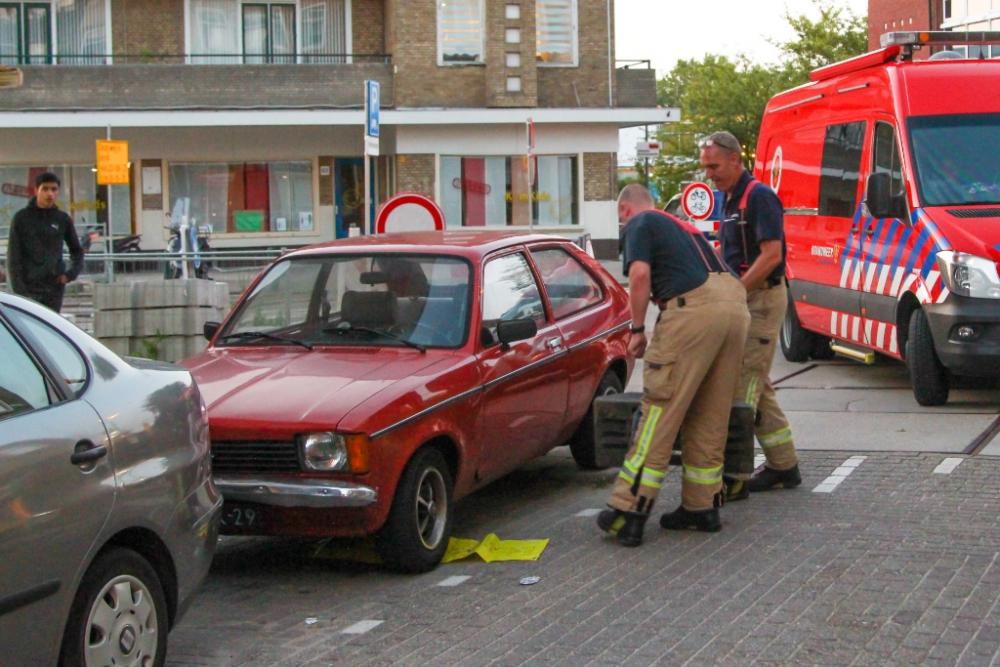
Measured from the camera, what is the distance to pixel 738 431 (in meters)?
6.97

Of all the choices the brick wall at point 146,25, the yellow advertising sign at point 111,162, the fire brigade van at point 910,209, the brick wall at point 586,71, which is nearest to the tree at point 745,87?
the brick wall at point 586,71

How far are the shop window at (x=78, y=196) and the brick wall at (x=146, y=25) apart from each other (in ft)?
10.0

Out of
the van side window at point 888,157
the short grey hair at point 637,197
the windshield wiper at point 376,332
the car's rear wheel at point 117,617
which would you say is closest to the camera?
the car's rear wheel at point 117,617

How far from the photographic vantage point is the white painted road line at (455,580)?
599 centimetres

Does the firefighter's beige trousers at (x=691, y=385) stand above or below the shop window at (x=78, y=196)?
below

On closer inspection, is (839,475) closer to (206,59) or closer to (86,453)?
(86,453)

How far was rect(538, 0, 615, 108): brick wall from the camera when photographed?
3125 cm

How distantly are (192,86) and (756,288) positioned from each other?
2470 cm

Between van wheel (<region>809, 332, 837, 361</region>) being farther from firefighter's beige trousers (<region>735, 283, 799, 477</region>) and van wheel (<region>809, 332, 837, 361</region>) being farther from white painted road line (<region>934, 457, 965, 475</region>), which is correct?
firefighter's beige trousers (<region>735, 283, 799, 477</region>)

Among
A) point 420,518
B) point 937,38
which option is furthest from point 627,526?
point 937,38

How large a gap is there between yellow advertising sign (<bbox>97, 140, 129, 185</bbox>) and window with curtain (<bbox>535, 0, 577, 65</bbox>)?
13.6 m

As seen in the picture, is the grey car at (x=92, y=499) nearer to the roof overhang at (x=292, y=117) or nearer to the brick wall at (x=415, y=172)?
the roof overhang at (x=292, y=117)

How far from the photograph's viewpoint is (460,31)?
30.8 metres

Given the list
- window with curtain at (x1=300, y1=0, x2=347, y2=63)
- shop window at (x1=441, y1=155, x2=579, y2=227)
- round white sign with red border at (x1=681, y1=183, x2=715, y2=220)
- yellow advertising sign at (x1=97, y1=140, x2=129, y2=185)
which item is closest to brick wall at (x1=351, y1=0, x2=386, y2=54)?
window with curtain at (x1=300, y1=0, x2=347, y2=63)
